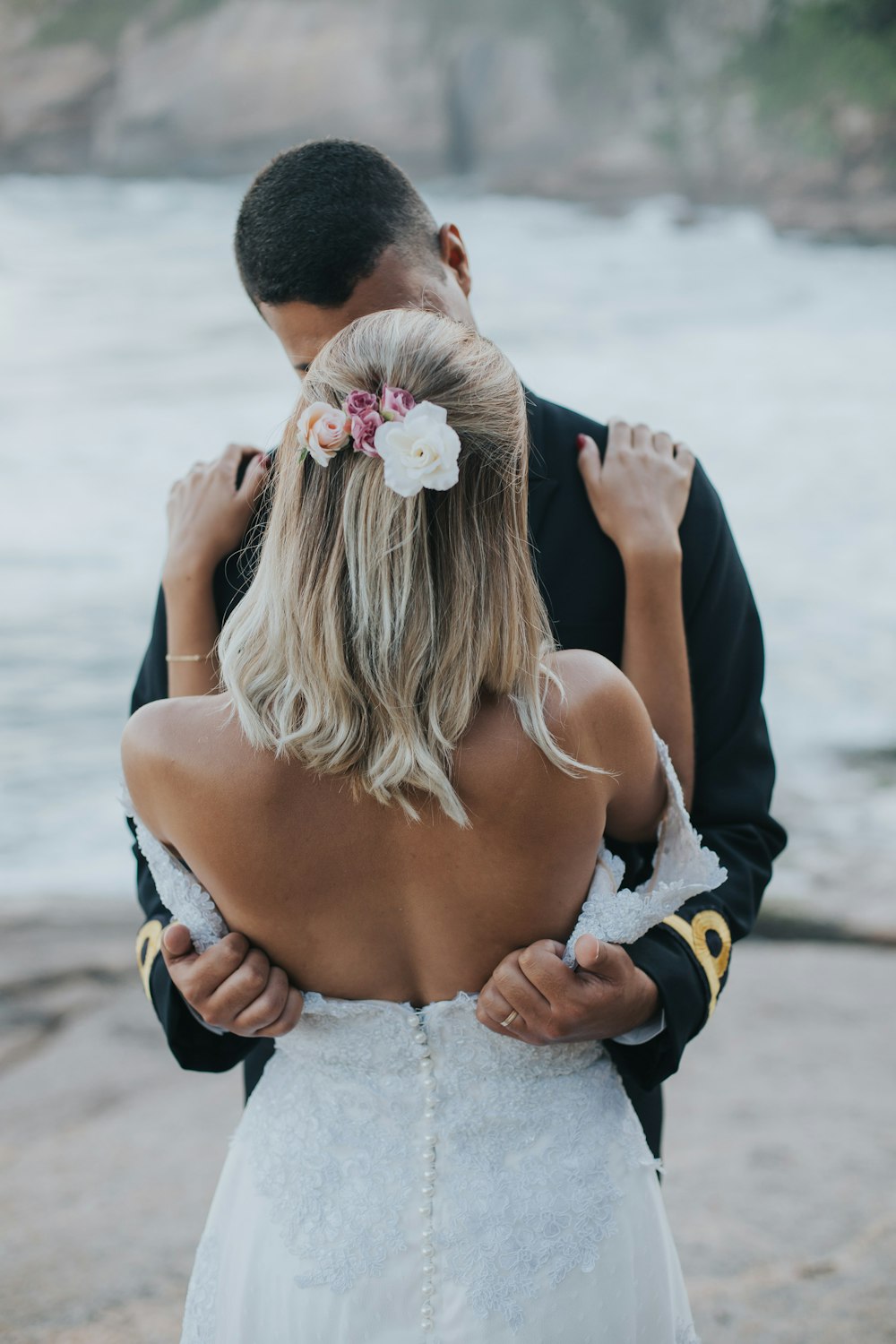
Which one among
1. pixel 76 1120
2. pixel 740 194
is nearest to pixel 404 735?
pixel 76 1120

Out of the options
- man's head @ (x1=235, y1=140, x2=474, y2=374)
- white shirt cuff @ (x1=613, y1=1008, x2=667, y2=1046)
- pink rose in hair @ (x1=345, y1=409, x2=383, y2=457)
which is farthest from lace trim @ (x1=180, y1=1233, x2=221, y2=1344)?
man's head @ (x1=235, y1=140, x2=474, y2=374)

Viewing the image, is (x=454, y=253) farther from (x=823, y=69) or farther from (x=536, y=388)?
(x=823, y=69)

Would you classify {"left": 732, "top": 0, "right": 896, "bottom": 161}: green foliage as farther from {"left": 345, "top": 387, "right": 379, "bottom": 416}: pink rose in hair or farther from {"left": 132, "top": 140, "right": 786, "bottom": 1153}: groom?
{"left": 345, "top": 387, "right": 379, "bottom": 416}: pink rose in hair

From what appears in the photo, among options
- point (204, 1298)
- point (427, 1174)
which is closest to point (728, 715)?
point (427, 1174)

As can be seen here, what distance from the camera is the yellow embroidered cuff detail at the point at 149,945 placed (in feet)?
4.61

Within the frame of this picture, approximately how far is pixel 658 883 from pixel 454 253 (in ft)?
3.06

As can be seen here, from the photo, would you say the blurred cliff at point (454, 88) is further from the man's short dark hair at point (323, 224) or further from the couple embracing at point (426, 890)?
the couple embracing at point (426, 890)

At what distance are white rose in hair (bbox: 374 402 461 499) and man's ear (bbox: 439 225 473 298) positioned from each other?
0.67 m

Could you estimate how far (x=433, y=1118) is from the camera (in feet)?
3.89

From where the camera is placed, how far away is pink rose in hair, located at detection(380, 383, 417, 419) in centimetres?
102

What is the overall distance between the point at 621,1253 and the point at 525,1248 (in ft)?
0.36

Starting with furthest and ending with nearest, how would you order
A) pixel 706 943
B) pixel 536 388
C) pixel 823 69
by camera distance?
pixel 823 69 < pixel 536 388 < pixel 706 943

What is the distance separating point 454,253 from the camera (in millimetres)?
1664

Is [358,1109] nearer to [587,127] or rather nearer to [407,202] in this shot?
[407,202]
